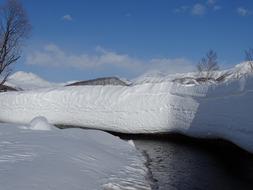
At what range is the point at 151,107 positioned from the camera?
14.9 m

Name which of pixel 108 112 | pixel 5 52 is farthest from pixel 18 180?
pixel 5 52

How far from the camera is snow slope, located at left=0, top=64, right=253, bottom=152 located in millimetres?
9617

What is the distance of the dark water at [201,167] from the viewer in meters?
6.00

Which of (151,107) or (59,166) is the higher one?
(151,107)

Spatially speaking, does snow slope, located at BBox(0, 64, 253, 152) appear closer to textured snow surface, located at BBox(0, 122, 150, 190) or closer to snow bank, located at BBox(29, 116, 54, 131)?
textured snow surface, located at BBox(0, 122, 150, 190)

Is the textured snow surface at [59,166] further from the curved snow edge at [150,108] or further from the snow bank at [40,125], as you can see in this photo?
the curved snow edge at [150,108]

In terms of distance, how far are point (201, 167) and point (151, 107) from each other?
7313 millimetres

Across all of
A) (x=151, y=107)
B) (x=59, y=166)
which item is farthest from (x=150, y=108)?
(x=59, y=166)

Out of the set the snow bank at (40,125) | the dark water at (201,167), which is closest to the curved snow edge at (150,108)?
the dark water at (201,167)

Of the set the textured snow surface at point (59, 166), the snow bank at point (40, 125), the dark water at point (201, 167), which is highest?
the snow bank at point (40, 125)

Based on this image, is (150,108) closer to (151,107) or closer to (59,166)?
(151,107)

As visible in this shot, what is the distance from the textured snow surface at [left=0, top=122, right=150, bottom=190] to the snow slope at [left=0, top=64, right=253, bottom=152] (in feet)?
12.4

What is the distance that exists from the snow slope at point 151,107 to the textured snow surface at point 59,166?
3.79m

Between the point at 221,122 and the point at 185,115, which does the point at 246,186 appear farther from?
the point at 185,115
